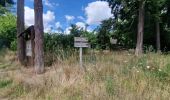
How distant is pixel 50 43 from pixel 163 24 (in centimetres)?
2191

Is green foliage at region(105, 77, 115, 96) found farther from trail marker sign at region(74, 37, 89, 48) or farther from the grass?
trail marker sign at region(74, 37, 89, 48)

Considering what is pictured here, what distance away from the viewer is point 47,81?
33.1ft

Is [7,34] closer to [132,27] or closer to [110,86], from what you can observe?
[132,27]

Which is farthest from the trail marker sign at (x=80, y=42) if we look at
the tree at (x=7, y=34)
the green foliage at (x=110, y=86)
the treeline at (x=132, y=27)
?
the tree at (x=7, y=34)

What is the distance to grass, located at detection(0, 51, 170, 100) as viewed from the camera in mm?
7625

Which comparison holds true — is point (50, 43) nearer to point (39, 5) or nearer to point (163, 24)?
point (39, 5)

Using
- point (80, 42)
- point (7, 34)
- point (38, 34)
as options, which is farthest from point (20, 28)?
point (7, 34)

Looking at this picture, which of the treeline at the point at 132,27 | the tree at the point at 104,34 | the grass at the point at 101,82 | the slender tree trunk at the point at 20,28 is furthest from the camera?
the tree at the point at 104,34

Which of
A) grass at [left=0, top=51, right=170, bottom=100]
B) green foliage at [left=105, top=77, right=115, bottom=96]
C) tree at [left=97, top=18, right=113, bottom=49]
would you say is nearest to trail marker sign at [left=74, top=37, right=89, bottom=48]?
grass at [left=0, top=51, right=170, bottom=100]

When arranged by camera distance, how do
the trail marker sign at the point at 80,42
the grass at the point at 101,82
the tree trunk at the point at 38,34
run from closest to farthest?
the grass at the point at 101,82 → the trail marker sign at the point at 80,42 → the tree trunk at the point at 38,34

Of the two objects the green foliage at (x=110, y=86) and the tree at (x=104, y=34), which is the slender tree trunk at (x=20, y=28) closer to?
the green foliage at (x=110, y=86)

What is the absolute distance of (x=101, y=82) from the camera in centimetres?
875

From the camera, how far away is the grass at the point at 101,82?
762 centimetres

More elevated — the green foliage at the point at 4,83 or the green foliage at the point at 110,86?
the green foliage at the point at 110,86
